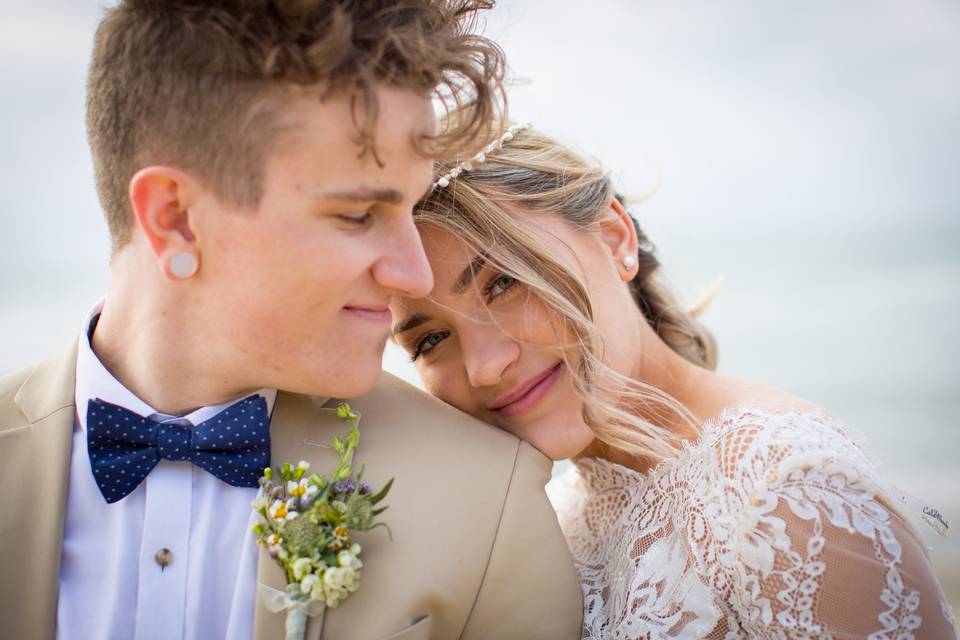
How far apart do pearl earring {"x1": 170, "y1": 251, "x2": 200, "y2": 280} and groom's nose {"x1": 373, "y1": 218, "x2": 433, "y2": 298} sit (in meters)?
0.49

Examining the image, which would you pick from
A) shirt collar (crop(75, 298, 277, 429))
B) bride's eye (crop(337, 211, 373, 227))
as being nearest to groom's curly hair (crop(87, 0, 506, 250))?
bride's eye (crop(337, 211, 373, 227))

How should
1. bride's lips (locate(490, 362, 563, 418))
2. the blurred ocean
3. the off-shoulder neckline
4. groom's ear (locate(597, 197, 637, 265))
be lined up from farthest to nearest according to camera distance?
the blurred ocean
groom's ear (locate(597, 197, 637, 265))
bride's lips (locate(490, 362, 563, 418))
the off-shoulder neckline

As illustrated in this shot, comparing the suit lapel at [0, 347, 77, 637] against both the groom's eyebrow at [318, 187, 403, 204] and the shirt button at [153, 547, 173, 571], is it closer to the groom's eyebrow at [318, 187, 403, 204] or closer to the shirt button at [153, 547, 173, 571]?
the shirt button at [153, 547, 173, 571]

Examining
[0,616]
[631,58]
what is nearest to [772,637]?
[0,616]

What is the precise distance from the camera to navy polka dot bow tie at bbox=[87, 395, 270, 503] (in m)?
2.43

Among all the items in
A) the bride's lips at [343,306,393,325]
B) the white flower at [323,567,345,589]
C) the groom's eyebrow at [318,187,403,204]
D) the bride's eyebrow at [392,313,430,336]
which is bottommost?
the white flower at [323,567,345,589]

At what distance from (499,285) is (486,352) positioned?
22 cm

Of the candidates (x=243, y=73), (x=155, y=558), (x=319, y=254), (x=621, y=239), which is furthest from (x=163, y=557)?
(x=621, y=239)

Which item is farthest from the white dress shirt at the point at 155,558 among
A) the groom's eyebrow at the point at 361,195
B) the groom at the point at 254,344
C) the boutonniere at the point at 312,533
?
the groom's eyebrow at the point at 361,195

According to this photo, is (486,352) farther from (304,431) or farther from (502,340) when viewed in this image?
(304,431)

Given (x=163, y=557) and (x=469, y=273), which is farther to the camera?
(x=469, y=273)

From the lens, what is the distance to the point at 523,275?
111 inches

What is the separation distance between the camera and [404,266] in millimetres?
2438

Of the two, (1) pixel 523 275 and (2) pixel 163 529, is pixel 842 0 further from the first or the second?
(2) pixel 163 529
